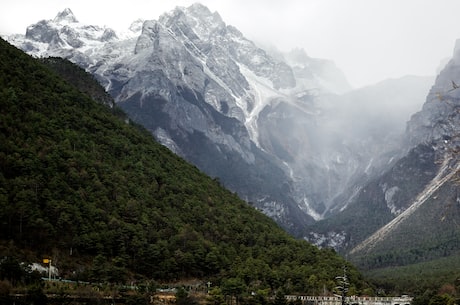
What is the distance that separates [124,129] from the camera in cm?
18525

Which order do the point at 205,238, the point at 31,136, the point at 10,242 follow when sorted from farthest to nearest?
1. the point at 205,238
2. the point at 31,136
3. the point at 10,242

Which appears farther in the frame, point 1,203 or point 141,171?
Result: point 141,171

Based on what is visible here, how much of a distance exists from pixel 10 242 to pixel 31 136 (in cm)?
3551

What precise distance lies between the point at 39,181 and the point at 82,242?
16.0 m

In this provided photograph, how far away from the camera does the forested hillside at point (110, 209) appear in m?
114

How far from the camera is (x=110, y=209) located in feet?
442

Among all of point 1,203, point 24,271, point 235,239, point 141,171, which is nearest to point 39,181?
point 1,203

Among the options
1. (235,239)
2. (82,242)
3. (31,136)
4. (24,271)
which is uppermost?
(31,136)

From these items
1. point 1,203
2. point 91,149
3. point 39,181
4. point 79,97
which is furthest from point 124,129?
point 1,203

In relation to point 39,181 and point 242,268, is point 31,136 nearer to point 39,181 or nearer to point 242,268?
point 39,181

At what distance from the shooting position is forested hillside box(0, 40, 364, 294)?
11425 cm

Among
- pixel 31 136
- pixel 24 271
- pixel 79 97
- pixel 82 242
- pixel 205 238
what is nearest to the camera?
pixel 24 271

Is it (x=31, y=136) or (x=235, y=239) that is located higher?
(x=31, y=136)

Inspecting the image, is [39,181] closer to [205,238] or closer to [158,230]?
[158,230]
